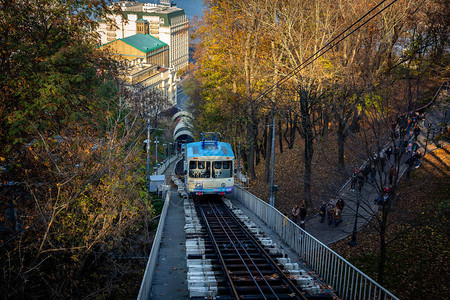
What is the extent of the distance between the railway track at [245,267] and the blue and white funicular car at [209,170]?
4730 millimetres

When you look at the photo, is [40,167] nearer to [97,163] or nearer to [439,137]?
[97,163]

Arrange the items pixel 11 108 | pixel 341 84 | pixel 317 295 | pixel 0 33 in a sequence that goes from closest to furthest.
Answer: pixel 317 295, pixel 0 33, pixel 11 108, pixel 341 84

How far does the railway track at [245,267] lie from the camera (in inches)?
466

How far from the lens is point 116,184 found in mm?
14445

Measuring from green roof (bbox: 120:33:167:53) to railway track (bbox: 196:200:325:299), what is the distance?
12765 cm

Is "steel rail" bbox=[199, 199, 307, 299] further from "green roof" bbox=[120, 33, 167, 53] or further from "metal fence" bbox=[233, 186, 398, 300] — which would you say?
"green roof" bbox=[120, 33, 167, 53]

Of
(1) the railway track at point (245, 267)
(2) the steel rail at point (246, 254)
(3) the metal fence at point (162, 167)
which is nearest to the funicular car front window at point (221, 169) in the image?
(2) the steel rail at point (246, 254)

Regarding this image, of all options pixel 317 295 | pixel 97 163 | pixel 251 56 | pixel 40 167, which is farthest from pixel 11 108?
pixel 251 56

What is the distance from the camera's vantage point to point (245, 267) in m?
14.0

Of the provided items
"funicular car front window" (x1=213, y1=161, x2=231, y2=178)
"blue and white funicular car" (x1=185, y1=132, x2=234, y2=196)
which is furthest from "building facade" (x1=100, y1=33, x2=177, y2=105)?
"funicular car front window" (x1=213, y1=161, x2=231, y2=178)

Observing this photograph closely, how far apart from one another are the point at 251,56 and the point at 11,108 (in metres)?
21.9

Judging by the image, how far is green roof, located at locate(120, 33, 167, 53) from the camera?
142 m

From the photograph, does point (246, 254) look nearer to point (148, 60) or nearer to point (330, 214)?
point (330, 214)

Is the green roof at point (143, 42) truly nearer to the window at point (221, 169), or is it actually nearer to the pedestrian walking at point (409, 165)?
the window at point (221, 169)
